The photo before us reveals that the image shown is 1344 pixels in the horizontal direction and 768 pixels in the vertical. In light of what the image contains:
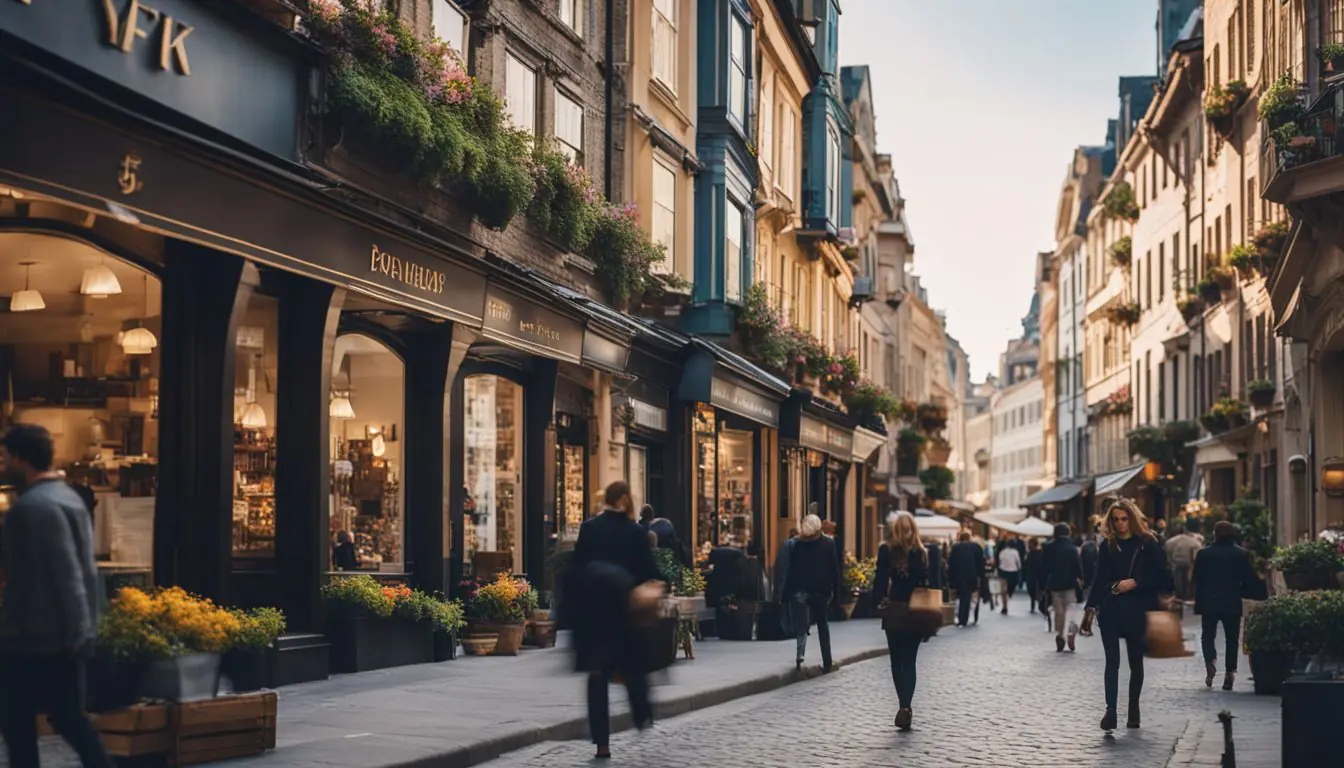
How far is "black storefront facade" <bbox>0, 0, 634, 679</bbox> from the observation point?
1226 centimetres

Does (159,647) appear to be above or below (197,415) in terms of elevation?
below

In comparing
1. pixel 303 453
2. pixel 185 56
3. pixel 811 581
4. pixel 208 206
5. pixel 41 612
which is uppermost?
pixel 185 56

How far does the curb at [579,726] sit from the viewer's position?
11.7 meters

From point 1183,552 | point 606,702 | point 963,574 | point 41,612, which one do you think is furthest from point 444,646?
point 1183,552

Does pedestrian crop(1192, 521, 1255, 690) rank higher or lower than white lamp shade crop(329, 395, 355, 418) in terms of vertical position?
lower

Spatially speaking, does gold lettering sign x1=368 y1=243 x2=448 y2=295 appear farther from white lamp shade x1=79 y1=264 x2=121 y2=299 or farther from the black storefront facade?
white lamp shade x1=79 y1=264 x2=121 y2=299

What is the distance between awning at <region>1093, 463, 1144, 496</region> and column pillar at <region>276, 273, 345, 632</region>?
40.1m

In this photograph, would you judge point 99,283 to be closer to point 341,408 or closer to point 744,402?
point 341,408

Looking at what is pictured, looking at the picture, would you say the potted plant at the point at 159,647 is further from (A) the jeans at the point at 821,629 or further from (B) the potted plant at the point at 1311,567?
(B) the potted plant at the point at 1311,567

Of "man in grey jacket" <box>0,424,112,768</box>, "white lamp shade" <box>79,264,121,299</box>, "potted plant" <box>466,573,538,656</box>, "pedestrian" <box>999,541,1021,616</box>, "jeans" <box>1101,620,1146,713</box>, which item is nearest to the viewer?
"man in grey jacket" <box>0,424,112,768</box>

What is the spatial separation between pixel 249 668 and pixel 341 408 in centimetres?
363

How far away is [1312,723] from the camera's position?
975cm

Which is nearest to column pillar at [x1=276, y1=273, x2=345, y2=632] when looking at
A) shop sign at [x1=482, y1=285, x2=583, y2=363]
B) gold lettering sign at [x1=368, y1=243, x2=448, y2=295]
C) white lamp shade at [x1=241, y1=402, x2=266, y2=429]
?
white lamp shade at [x1=241, y1=402, x2=266, y2=429]

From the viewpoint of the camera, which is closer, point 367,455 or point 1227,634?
point 367,455
